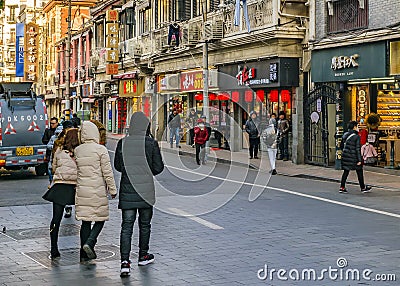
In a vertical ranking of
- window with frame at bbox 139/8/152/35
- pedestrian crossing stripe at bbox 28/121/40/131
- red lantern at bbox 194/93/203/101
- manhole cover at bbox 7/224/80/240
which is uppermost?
window with frame at bbox 139/8/152/35

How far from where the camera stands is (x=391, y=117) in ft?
71.9

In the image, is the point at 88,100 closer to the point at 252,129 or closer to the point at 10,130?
the point at 252,129

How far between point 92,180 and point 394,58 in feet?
45.2

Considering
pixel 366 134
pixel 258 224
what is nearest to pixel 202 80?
pixel 366 134

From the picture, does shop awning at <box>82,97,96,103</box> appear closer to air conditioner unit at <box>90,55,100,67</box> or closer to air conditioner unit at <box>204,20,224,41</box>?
air conditioner unit at <box>90,55,100,67</box>

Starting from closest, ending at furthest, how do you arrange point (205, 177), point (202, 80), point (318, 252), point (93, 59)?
1. point (318, 252)
2. point (205, 177)
3. point (202, 80)
4. point (93, 59)

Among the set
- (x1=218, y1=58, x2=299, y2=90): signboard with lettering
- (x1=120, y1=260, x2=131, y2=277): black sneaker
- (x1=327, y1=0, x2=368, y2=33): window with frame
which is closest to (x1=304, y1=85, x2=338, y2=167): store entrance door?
(x1=218, y1=58, x2=299, y2=90): signboard with lettering

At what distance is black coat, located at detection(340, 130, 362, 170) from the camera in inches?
670

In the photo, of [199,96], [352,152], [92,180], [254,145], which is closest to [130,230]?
[92,180]

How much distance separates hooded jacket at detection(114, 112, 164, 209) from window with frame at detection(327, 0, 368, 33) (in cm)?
1496

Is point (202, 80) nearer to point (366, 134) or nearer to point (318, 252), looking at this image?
point (366, 134)

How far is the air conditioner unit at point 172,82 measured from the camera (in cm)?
3834

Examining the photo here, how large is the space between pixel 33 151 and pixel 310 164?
9832mm

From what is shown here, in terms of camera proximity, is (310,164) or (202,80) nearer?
(310,164)
